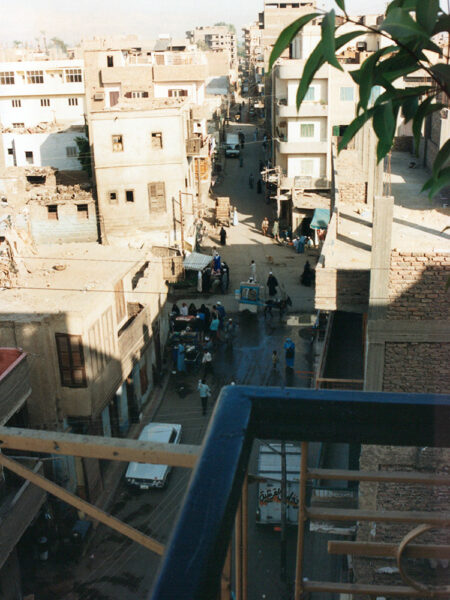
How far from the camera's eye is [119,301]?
1872cm

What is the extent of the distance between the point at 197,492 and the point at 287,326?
24.6 metres

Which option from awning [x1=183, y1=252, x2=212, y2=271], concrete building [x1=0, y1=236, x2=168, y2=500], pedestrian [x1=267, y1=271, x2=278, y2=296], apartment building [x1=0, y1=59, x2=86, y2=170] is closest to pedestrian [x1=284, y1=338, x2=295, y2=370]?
concrete building [x1=0, y1=236, x2=168, y2=500]

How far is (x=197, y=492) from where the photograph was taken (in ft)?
5.82

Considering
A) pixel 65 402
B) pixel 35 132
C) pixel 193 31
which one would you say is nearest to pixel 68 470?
pixel 65 402

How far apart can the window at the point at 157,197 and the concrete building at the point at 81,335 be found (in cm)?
1152

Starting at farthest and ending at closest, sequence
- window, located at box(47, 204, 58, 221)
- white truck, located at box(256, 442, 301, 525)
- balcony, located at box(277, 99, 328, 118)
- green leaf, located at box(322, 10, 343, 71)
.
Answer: balcony, located at box(277, 99, 328, 118) → window, located at box(47, 204, 58, 221) → white truck, located at box(256, 442, 301, 525) → green leaf, located at box(322, 10, 343, 71)

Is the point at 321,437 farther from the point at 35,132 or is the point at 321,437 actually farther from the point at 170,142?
the point at 35,132

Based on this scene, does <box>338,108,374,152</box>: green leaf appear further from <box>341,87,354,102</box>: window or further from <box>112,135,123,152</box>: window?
<box>341,87,354,102</box>: window

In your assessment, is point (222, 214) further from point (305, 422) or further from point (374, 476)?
point (305, 422)

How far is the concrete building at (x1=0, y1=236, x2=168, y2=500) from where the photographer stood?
15.7 metres

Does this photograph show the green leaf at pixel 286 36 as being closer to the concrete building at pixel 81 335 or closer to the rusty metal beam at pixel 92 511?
the rusty metal beam at pixel 92 511

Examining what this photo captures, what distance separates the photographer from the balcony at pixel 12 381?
13.2 m

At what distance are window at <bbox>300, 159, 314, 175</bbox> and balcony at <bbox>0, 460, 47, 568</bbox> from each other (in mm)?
28886

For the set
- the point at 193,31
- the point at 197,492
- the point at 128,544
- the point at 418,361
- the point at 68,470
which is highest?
the point at 193,31
